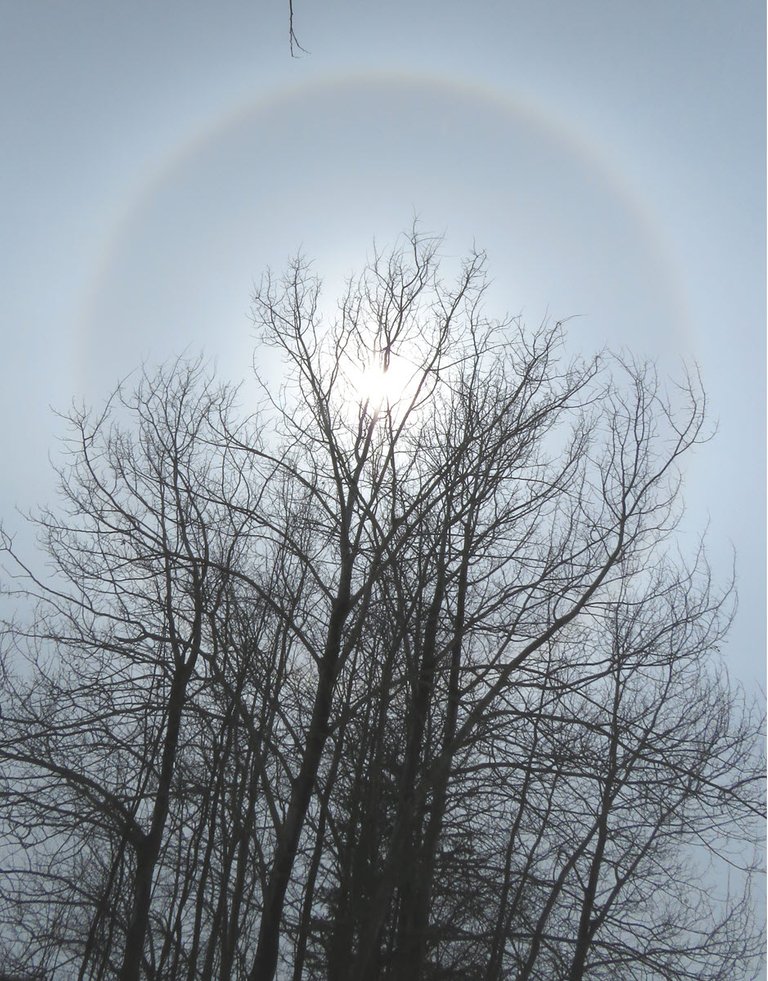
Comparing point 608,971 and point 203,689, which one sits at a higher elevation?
point 203,689

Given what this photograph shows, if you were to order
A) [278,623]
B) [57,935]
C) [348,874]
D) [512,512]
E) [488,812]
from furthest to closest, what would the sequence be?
[57,935] → [278,623] → [512,512] → [488,812] → [348,874]

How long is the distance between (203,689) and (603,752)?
4327 millimetres

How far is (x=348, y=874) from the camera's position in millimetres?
6422

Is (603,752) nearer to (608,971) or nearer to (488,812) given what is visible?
(488,812)

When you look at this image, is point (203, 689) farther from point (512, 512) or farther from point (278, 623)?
point (512, 512)

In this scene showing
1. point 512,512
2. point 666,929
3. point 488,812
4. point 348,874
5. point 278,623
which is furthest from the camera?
point 666,929

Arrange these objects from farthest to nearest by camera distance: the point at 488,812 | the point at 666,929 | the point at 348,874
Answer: the point at 666,929 < the point at 488,812 < the point at 348,874

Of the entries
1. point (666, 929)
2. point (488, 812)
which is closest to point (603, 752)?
point (488, 812)

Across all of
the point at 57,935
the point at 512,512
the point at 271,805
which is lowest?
the point at 57,935

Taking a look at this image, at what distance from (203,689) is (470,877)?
3416 millimetres

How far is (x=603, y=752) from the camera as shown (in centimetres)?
683

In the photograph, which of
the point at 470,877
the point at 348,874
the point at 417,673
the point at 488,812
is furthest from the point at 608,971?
the point at 417,673

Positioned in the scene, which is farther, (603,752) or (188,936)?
(188,936)

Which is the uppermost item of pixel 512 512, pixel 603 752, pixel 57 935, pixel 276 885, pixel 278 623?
pixel 512 512
